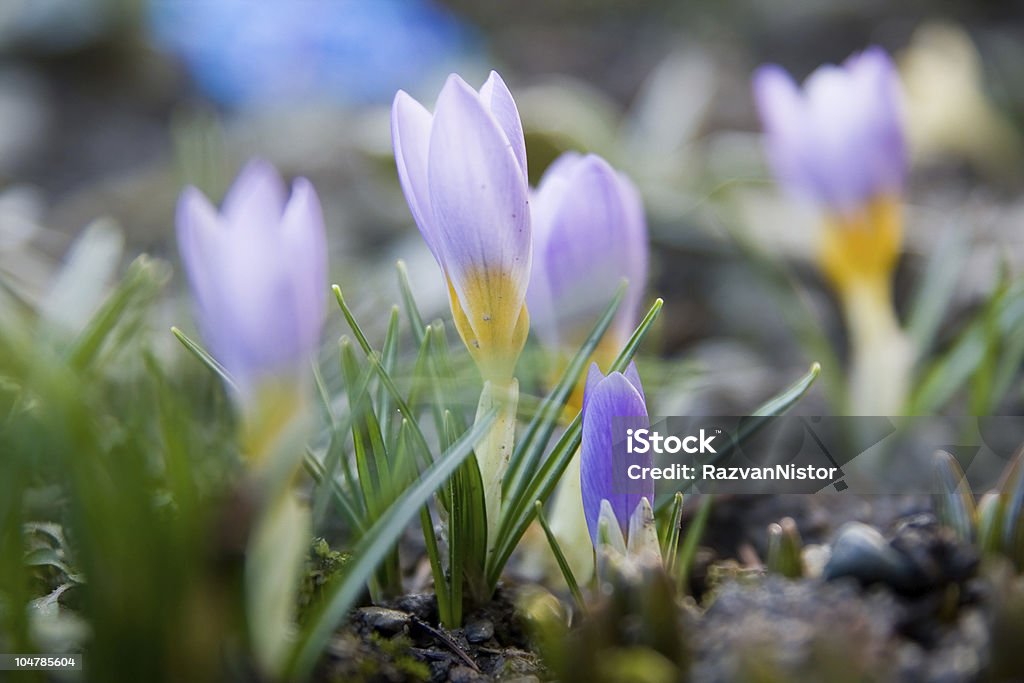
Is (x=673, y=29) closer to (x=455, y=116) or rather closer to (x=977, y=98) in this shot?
(x=977, y=98)

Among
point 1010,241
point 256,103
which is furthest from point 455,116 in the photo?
point 256,103

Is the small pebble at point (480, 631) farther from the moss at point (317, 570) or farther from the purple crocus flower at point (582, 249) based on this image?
the purple crocus flower at point (582, 249)

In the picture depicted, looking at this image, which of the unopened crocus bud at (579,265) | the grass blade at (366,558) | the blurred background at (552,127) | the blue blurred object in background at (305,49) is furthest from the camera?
the blue blurred object in background at (305,49)

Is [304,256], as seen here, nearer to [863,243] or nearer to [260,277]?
[260,277]

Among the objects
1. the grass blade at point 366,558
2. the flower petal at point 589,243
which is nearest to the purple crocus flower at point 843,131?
the flower petal at point 589,243

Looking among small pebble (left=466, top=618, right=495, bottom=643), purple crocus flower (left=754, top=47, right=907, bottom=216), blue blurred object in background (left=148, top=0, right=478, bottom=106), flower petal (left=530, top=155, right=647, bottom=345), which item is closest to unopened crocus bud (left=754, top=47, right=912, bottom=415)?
purple crocus flower (left=754, top=47, right=907, bottom=216)

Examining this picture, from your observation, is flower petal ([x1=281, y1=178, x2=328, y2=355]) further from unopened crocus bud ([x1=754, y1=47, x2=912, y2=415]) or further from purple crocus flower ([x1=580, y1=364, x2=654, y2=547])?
unopened crocus bud ([x1=754, y1=47, x2=912, y2=415])
